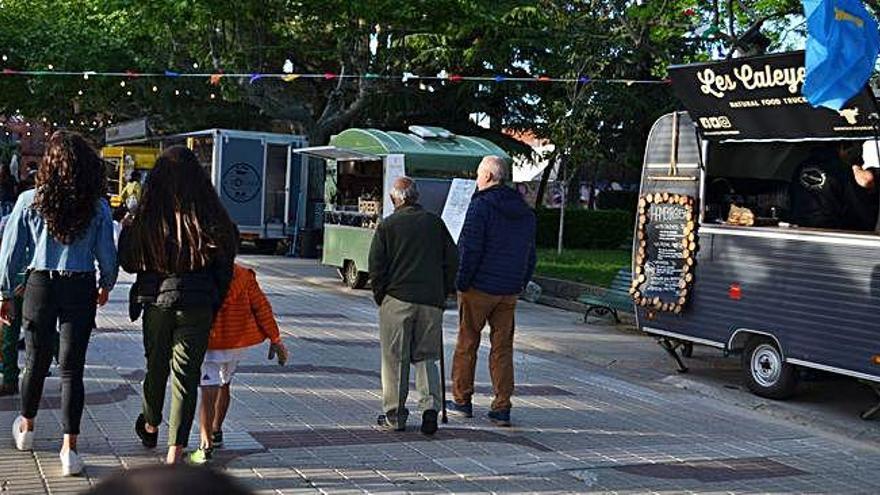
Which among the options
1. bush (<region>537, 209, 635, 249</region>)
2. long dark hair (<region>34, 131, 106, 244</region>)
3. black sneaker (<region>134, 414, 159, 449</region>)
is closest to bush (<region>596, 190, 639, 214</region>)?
bush (<region>537, 209, 635, 249</region>)

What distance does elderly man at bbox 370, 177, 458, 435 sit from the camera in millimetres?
7395

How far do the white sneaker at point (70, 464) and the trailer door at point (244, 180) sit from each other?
1888 centimetres

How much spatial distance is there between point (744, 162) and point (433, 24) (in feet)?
50.5

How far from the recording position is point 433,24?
24938 mm

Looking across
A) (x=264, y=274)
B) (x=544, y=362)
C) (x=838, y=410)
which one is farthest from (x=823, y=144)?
(x=264, y=274)

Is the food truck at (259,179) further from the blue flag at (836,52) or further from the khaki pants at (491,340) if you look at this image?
the blue flag at (836,52)

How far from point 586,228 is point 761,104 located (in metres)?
18.6

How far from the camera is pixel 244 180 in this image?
24.8 m

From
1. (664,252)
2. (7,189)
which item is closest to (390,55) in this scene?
(7,189)

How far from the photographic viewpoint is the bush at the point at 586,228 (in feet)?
91.1

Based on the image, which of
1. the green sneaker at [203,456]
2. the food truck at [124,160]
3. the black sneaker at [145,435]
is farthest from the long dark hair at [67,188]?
the food truck at [124,160]

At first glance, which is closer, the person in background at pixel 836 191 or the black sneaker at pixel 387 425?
the black sneaker at pixel 387 425

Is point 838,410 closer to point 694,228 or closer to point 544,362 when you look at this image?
point 694,228

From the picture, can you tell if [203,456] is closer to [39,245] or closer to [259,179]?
[39,245]
